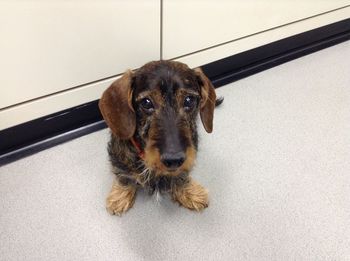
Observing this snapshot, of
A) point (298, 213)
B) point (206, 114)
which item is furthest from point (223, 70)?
point (298, 213)

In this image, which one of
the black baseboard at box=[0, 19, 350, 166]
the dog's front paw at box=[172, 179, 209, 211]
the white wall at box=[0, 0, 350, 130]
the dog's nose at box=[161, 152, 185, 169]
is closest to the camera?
the dog's nose at box=[161, 152, 185, 169]

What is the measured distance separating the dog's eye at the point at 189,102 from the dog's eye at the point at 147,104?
0.38 feet

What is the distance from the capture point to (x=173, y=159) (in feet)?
3.40

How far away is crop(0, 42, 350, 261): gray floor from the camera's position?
1331 millimetres

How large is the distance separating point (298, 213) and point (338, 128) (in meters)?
0.59

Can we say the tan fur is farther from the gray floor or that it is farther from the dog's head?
the gray floor

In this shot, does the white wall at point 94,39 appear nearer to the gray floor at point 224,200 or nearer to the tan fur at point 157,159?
the gray floor at point 224,200

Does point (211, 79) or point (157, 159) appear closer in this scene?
point (157, 159)

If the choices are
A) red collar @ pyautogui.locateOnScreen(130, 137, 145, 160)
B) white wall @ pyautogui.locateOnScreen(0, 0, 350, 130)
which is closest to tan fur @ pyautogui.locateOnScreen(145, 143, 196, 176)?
red collar @ pyautogui.locateOnScreen(130, 137, 145, 160)

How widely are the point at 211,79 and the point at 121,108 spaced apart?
3.17 ft

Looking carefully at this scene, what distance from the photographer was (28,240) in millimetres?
1330

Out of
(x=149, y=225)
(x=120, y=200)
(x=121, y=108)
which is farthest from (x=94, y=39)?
(x=149, y=225)

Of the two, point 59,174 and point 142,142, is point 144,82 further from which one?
point 59,174

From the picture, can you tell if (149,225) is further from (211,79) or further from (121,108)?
(211,79)
